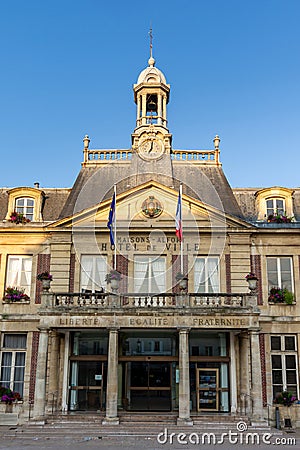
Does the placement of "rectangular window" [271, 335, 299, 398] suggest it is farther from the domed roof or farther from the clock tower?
the domed roof

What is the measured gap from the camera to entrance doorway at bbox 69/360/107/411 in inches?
754

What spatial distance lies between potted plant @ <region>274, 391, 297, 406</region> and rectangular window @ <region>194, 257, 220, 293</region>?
4.43m

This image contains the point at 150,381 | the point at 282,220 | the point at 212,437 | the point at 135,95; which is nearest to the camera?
the point at 212,437

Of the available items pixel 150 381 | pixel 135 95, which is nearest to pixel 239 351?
pixel 150 381

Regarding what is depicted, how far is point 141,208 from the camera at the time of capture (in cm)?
2072

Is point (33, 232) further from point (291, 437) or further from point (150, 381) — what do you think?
point (291, 437)

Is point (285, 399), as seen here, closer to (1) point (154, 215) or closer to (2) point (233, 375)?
(2) point (233, 375)

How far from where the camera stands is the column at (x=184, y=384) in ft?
54.5

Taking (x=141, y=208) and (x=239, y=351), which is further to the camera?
(x=141, y=208)

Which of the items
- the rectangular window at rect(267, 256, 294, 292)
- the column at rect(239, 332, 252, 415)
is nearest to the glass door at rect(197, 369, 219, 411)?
the column at rect(239, 332, 252, 415)

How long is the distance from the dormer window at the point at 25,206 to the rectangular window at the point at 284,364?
1100 centimetres

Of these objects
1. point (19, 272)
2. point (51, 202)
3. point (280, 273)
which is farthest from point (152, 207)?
point (19, 272)

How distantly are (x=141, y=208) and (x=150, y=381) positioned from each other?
21.9 feet

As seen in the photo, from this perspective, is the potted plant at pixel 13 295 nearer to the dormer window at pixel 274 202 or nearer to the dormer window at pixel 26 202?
the dormer window at pixel 26 202
